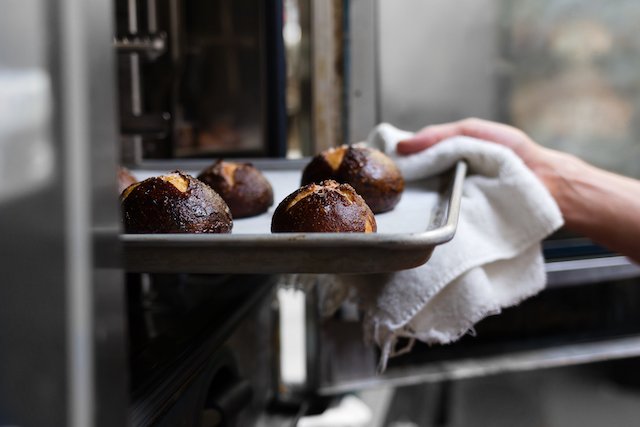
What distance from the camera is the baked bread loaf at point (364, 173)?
31.9 inches

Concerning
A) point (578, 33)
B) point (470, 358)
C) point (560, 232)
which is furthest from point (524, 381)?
point (578, 33)

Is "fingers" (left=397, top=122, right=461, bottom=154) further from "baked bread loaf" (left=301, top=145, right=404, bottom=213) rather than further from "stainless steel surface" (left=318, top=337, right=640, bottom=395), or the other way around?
"stainless steel surface" (left=318, top=337, right=640, bottom=395)

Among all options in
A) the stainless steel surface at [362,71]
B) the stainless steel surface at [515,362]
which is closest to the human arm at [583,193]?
the stainless steel surface at [362,71]

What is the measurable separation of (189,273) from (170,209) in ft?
0.35

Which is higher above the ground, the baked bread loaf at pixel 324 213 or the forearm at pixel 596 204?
the baked bread loaf at pixel 324 213

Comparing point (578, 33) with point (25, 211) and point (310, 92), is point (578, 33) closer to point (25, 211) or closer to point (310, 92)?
point (310, 92)

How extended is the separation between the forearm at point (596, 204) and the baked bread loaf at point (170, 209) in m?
0.79

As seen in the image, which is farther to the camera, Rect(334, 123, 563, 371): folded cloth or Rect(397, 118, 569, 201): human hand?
Rect(397, 118, 569, 201): human hand

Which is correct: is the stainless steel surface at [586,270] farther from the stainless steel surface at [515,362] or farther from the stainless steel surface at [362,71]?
the stainless steel surface at [362,71]

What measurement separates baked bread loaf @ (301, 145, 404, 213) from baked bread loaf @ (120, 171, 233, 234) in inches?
10.0

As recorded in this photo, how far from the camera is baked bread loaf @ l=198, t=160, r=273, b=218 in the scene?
32.9 inches

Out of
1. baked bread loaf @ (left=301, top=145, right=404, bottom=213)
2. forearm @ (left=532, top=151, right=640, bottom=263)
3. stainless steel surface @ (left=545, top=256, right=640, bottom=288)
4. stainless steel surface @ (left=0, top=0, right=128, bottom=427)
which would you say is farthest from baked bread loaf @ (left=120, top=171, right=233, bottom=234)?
stainless steel surface @ (left=545, top=256, right=640, bottom=288)

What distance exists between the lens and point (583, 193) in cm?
108

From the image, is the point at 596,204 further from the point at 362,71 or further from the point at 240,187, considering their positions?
the point at 362,71
